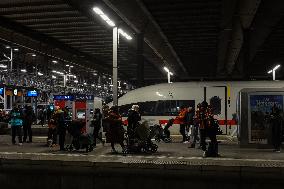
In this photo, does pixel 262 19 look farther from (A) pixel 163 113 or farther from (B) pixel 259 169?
(B) pixel 259 169

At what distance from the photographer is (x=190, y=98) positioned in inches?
848

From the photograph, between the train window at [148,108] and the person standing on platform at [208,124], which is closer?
the person standing on platform at [208,124]

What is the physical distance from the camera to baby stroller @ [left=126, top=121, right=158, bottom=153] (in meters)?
12.9

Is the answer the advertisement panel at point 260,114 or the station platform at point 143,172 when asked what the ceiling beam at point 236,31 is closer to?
the advertisement panel at point 260,114

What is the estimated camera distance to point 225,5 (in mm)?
19531

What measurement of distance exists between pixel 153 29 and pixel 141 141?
12.9 meters

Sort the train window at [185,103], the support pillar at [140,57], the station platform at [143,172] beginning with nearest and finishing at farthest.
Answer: the station platform at [143,172] → the train window at [185,103] → the support pillar at [140,57]

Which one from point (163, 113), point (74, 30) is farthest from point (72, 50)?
point (163, 113)

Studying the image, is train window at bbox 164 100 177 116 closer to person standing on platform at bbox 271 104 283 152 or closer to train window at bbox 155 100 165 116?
train window at bbox 155 100 165 116

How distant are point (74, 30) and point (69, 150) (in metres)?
11.8

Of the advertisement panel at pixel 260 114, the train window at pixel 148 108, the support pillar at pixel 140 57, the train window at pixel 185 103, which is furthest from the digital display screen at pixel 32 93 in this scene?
the advertisement panel at pixel 260 114

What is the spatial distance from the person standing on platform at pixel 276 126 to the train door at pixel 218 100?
7702mm

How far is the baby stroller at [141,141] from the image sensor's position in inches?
507

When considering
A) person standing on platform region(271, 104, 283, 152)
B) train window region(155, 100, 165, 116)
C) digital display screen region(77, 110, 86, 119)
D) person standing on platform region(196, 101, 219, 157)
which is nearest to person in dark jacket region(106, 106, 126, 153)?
person standing on platform region(196, 101, 219, 157)
